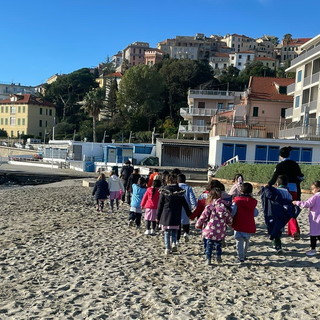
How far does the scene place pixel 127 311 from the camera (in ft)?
17.7

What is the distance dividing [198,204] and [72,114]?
96.2 meters

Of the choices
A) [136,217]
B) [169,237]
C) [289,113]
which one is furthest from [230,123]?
[169,237]

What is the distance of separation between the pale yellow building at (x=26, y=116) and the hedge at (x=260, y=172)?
7540cm

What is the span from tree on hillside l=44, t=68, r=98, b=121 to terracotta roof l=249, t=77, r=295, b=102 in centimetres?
6297

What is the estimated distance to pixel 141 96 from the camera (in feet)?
261

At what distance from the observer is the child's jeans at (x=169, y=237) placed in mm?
8277

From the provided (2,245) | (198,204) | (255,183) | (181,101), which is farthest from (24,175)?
(181,101)

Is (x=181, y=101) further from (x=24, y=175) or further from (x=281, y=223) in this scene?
(x=281, y=223)

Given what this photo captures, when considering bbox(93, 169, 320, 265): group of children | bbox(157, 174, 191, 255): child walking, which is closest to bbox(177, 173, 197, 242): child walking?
bbox(93, 169, 320, 265): group of children

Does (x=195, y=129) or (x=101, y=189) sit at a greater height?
(x=195, y=129)

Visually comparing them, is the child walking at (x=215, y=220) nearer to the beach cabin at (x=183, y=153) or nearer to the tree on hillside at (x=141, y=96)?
the beach cabin at (x=183, y=153)

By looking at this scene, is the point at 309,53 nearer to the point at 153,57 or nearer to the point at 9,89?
the point at 153,57

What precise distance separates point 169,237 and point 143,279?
1.65 meters

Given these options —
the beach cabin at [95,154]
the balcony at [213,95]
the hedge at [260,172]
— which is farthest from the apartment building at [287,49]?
the hedge at [260,172]
